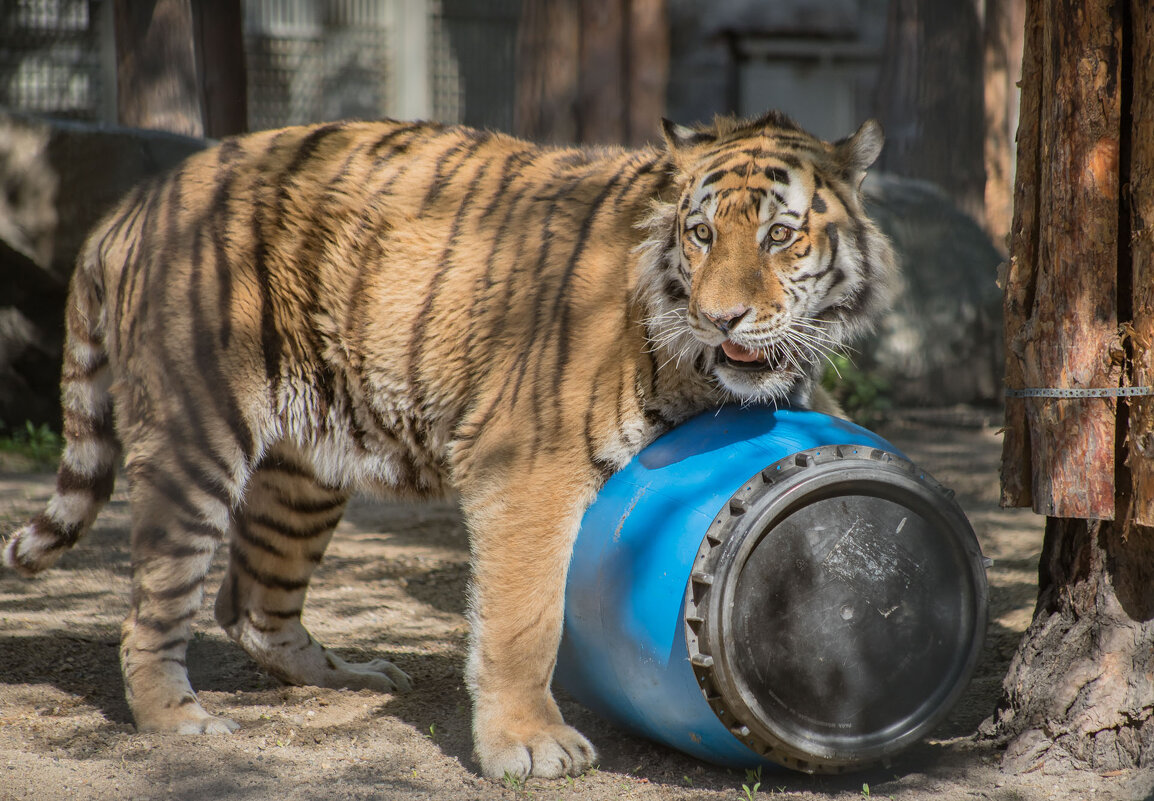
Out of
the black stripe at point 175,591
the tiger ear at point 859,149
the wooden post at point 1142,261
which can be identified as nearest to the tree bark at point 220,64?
the black stripe at point 175,591

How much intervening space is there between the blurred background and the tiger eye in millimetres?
1400

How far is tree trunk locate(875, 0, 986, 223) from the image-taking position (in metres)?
9.23

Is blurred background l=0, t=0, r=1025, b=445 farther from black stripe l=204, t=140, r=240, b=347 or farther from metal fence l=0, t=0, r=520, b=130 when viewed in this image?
black stripe l=204, t=140, r=240, b=347

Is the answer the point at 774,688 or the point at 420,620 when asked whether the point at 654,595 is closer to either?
the point at 774,688

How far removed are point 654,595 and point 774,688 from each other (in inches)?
13.3

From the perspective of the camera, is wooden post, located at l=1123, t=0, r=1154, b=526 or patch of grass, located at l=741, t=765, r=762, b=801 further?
patch of grass, located at l=741, t=765, r=762, b=801

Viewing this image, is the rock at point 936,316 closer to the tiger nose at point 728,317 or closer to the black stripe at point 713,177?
the black stripe at point 713,177

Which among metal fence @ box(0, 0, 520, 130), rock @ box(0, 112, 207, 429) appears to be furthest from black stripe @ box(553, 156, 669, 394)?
metal fence @ box(0, 0, 520, 130)

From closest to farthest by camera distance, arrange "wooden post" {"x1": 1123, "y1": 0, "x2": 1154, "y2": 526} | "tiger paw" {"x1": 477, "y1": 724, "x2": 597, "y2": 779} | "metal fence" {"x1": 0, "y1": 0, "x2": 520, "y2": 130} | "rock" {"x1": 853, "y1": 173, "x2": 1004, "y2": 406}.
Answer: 1. "wooden post" {"x1": 1123, "y1": 0, "x2": 1154, "y2": 526}
2. "tiger paw" {"x1": 477, "y1": 724, "x2": 597, "y2": 779}
3. "rock" {"x1": 853, "y1": 173, "x2": 1004, "y2": 406}
4. "metal fence" {"x1": 0, "y1": 0, "x2": 520, "y2": 130}

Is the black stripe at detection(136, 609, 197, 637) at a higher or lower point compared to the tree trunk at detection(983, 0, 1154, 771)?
lower

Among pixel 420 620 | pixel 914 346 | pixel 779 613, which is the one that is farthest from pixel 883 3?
pixel 779 613

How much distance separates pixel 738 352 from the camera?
2.79 m

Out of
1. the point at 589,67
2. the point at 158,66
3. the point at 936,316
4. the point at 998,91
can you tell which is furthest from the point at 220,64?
the point at 998,91

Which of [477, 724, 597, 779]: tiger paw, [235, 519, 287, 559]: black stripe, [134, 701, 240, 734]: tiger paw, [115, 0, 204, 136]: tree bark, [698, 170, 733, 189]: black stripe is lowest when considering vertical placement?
[134, 701, 240, 734]: tiger paw
